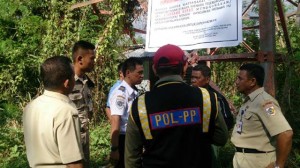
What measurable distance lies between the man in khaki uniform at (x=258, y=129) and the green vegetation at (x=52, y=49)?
3.16 meters

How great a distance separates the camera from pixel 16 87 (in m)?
8.14

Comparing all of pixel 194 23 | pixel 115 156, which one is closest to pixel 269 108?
pixel 115 156

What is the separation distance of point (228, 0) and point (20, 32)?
5435 mm

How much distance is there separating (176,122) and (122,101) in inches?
70.7

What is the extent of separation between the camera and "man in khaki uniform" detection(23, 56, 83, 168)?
2.43 m

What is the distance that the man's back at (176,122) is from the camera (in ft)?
7.77

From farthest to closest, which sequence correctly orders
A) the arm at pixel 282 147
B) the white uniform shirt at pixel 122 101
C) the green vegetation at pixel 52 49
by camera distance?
the green vegetation at pixel 52 49
the white uniform shirt at pixel 122 101
the arm at pixel 282 147

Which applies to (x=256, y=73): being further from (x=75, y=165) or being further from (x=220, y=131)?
(x=75, y=165)

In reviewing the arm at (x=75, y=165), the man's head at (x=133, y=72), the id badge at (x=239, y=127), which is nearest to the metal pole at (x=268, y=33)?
the id badge at (x=239, y=127)

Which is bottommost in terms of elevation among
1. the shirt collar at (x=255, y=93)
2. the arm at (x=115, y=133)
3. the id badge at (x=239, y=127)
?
the arm at (x=115, y=133)

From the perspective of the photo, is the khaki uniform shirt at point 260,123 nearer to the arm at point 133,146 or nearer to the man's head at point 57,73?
the arm at point 133,146

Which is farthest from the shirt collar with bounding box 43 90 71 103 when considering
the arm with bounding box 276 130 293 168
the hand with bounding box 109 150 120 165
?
the arm with bounding box 276 130 293 168

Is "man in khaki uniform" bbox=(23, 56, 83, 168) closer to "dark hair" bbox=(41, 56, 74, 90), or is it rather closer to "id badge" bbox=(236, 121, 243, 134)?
"dark hair" bbox=(41, 56, 74, 90)

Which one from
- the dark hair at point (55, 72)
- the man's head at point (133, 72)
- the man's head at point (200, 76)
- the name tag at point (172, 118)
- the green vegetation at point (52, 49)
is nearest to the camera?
the name tag at point (172, 118)
